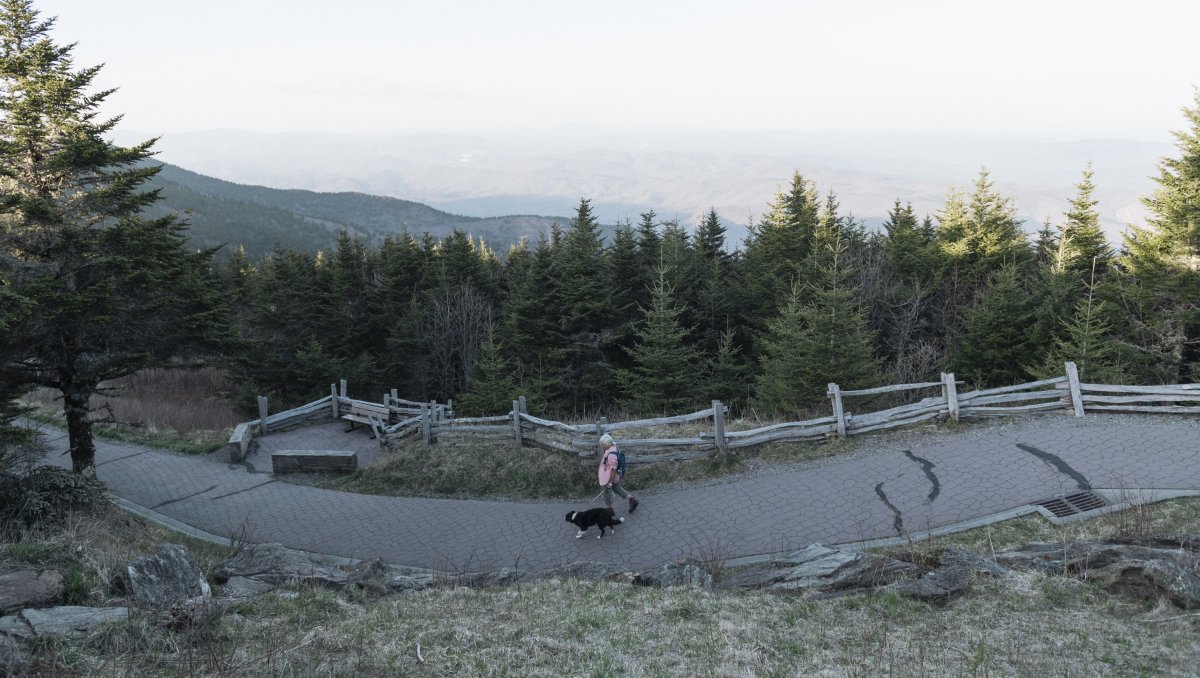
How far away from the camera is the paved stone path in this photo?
385 inches

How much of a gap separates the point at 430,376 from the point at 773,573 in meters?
33.1

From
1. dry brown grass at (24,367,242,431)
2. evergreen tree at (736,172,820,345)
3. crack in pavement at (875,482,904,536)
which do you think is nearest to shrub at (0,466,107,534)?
dry brown grass at (24,367,242,431)

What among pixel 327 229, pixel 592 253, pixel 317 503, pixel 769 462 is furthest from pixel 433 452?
pixel 327 229

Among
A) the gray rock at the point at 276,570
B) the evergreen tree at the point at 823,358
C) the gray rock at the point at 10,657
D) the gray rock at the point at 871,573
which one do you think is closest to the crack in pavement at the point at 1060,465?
the gray rock at the point at 871,573

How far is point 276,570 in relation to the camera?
312 inches

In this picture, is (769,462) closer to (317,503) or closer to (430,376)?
(317,503)

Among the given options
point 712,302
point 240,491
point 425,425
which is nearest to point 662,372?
point 425,425

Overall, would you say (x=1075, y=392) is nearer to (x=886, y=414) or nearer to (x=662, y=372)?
(x=886, y=414)

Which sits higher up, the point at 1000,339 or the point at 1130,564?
the point at 1130,564

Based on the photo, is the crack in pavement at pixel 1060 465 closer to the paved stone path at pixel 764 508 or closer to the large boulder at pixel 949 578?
the paved stone path at pixel 764 508

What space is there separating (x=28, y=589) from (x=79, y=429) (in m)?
11.1

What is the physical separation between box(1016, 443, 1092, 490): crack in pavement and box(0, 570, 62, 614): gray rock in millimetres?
13522

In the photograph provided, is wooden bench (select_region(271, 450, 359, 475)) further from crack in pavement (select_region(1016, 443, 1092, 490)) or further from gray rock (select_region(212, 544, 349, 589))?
crack in pavement (select_region(1016, 443, 1092, 490))

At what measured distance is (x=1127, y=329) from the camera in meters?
22.0
